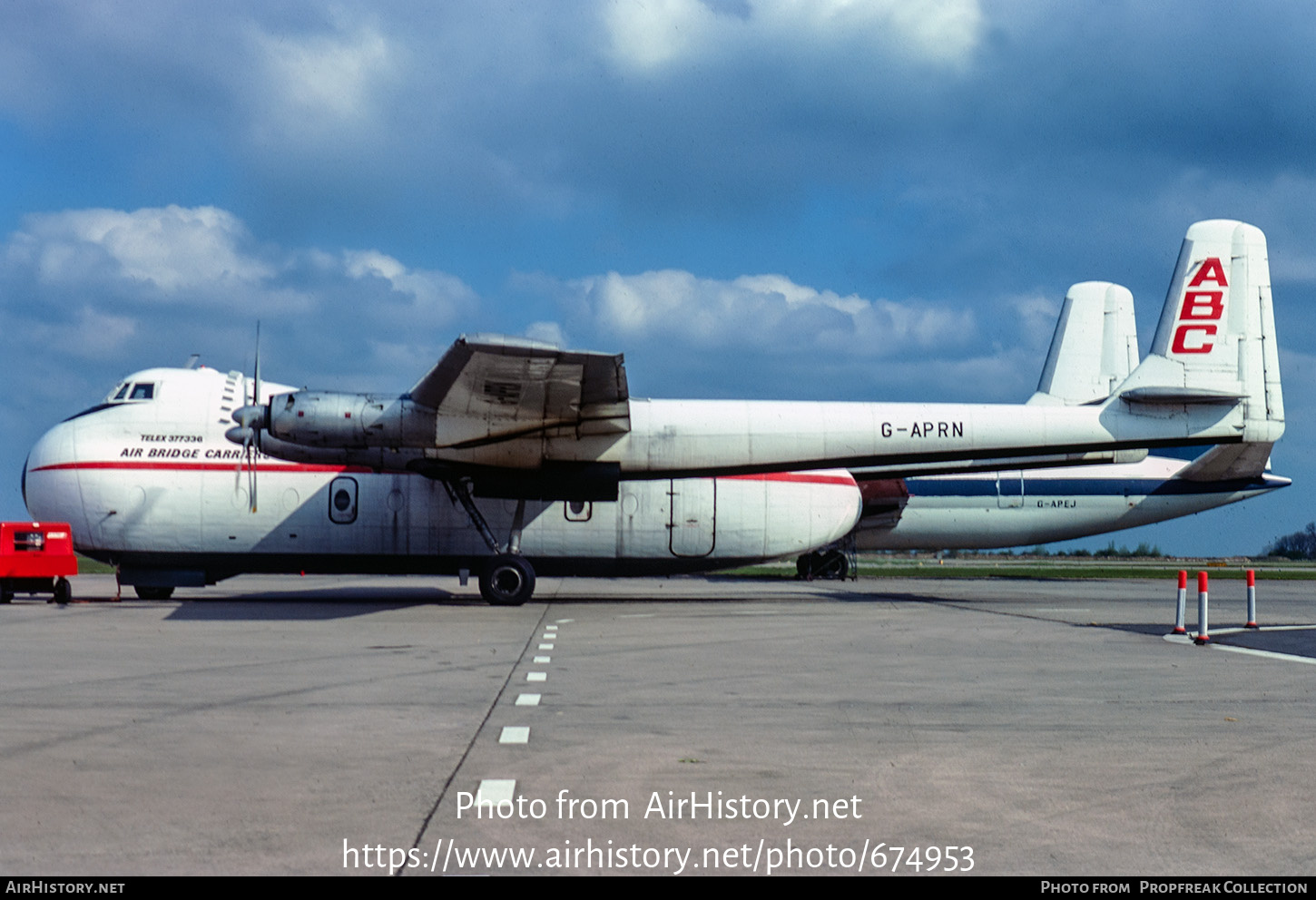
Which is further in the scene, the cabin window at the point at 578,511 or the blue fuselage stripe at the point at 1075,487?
the blue fuselage stripe at the point at 1075,487

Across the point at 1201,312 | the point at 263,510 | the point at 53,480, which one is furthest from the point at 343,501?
the point at 1201,312

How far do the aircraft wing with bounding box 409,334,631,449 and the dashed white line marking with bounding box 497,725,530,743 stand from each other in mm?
8532

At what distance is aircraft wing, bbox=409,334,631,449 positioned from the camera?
1666cm

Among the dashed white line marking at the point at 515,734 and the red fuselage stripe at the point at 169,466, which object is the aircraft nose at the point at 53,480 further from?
the dashed white line marking at the point at 515,734

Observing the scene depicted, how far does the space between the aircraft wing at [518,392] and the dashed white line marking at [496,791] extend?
33.4 ft

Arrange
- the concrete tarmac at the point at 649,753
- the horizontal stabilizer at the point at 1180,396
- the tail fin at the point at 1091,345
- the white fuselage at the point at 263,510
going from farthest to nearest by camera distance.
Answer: the tail fin at the point at 1091,345
the white fuselage at the point at 263,510
the horizontal stabilizer at the point at 1180,396
the concrete tarmac at the point at 649,753

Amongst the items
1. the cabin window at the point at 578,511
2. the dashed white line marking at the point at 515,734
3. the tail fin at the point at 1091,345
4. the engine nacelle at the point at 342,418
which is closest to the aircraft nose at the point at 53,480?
the engine nacelle at the point at 342,418

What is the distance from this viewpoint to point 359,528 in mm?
22125

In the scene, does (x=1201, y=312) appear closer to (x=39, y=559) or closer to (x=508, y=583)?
(x=508, y=583)

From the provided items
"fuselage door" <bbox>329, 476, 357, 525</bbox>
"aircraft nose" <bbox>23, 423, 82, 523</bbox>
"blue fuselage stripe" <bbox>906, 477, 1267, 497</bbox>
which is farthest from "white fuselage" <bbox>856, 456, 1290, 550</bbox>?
"aircraft nose" <bbox>23, 423, 82, 523</bbox>

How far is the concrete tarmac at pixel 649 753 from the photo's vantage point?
5.02m

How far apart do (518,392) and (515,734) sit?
11.1 meters

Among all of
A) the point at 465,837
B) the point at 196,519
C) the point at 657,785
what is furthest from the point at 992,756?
the point at 196,519

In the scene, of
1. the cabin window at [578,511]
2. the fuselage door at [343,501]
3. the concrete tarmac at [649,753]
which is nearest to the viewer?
the concrete tarmac at [649,753]
